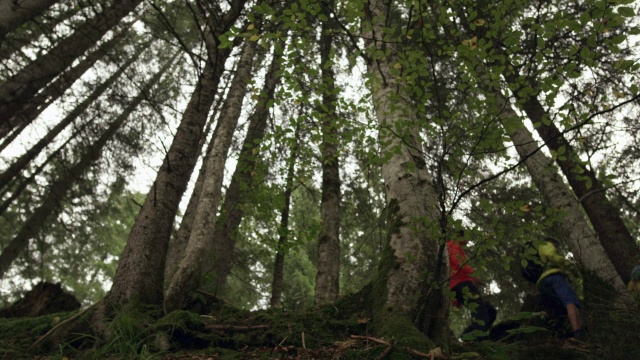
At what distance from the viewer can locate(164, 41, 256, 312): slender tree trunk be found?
11.2 ft

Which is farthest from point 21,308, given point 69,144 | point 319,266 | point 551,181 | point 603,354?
point 551,181

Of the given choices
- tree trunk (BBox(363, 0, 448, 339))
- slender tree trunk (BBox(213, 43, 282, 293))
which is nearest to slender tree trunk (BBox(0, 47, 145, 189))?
slender tree trunk (BBox(213, 43, 282, 293))

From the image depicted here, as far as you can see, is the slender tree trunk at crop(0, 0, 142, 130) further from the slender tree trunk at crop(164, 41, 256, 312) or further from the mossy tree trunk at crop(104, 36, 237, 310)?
the slender tree trunk at crop(164, 41, 256, 312)

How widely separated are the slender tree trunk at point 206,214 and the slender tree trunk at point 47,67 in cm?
179

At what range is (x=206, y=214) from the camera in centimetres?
391

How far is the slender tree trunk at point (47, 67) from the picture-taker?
441 centimetres

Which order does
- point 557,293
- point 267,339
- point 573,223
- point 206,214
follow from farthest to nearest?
point 573,223, point 557,293, point 206,214, point 267,339

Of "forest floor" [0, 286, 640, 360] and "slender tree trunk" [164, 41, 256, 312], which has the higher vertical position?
"slender tree trunk" [164, 41, 256, 312]

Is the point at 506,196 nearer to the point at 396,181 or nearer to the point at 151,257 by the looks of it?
the point at 396,181

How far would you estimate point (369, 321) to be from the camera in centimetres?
282

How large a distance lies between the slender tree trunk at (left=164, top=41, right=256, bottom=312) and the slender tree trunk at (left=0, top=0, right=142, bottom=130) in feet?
5.87

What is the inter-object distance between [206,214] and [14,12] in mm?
3161

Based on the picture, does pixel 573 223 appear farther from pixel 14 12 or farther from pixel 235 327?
pixel 14 12

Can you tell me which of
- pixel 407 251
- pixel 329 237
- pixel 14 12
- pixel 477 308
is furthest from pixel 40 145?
pixel 477 308
